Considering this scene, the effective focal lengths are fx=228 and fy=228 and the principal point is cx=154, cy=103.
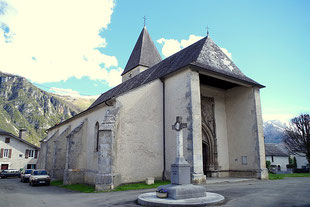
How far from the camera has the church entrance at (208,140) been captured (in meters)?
16.8

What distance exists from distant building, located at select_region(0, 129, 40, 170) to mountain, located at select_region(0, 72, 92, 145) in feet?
200

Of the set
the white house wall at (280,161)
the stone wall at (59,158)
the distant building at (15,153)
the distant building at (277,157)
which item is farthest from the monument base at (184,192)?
the white house wall at (280,161)

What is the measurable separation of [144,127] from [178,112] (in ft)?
7.90

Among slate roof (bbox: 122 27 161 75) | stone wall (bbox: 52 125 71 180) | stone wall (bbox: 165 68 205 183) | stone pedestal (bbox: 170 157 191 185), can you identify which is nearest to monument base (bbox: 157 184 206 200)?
stone pedestal (bbox: 170 157 191 185)

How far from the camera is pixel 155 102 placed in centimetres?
1559

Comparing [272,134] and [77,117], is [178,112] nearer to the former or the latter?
[77,117]

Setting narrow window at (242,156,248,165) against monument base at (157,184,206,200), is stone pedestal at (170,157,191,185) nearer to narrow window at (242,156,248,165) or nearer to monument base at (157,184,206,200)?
monument base at (157,184,206,200)

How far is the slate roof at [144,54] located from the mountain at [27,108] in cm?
8151

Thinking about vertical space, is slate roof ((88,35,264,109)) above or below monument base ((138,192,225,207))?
above

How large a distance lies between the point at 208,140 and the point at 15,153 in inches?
1346

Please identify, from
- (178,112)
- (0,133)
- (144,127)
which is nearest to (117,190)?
(144,127)

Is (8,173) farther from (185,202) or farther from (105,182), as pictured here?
(185,202)

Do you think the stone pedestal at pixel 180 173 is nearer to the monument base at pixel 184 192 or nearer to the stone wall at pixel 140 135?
the monument base at pixel 184 192

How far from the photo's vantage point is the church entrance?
16.8m
